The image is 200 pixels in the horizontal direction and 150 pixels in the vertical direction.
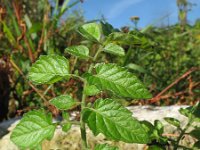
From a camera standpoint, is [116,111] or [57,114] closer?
[116,111]

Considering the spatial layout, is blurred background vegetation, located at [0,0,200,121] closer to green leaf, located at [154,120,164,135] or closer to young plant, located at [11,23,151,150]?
green leaf, located at [154,120,164,135]

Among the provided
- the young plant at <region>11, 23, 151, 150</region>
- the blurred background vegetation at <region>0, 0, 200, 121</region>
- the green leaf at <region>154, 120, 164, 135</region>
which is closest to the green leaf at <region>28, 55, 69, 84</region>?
the young plant at <region>11, 23, 151, 150</region>

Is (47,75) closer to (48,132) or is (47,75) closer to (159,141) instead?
(48,132)

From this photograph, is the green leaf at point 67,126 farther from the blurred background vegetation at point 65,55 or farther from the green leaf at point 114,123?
the blurred background vegetation at point 65,55

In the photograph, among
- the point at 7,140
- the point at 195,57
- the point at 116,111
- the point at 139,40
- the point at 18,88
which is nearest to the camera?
the point at 116,111

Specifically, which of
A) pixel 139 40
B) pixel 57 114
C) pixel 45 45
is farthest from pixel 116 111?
pixel 45 45

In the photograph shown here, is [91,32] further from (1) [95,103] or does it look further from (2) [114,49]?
(1) [95,103]
